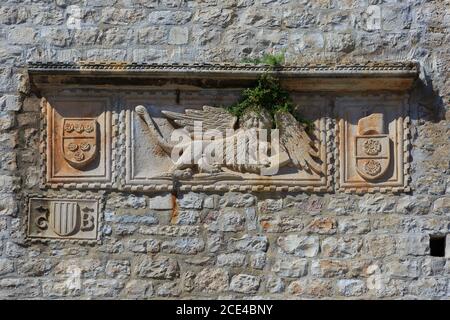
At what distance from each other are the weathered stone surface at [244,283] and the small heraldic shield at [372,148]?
106 cm

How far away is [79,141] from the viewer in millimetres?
6582

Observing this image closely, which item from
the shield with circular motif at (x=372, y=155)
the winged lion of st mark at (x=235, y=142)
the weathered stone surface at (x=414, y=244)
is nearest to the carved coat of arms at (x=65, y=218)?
the winged lion of st mark at (x=235, y=142)

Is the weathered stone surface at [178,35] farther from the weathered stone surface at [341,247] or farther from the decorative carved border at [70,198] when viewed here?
the weathered stone surface at [341,247]

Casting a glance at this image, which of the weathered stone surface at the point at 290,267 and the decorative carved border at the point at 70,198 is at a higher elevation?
the decorative carved border at the point at 70,198

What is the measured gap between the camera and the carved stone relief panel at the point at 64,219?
6.54m

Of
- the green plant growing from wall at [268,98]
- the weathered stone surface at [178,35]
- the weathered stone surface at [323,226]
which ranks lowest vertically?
the weathered stone surface at [323,226]

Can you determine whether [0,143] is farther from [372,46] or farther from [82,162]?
[372,46]

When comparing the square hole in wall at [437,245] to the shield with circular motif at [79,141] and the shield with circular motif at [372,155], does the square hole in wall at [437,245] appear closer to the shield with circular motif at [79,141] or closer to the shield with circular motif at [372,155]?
the shield with circular motif at [372,155]

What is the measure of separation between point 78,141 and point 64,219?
56cm

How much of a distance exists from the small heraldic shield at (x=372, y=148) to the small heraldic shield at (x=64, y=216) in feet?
6.59

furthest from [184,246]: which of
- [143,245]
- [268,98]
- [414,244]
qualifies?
[414,244]

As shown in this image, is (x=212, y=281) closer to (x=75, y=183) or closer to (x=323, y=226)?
(x=323, y=226)

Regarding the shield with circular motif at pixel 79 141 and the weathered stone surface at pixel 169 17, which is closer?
the shield with circular motif at pixel 79 141

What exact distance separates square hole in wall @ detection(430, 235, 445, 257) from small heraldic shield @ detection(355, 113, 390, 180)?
580 mm
